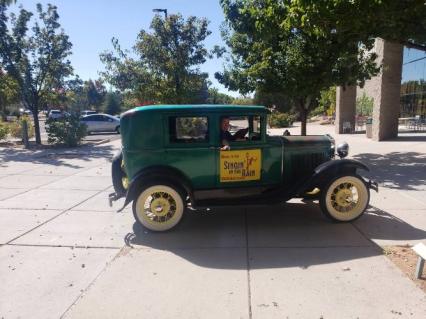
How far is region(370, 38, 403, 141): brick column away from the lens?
16.6m

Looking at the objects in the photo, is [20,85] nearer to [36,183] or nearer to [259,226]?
[36,183]

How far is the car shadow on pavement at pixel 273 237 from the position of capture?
Result: 14.1 ft

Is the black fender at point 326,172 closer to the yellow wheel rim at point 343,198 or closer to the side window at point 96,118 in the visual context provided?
the yellow wheel rim at point 343,198

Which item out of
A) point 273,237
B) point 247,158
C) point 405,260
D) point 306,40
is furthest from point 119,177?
point 306,40

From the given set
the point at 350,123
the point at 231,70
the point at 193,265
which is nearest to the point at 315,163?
the point at 193,265

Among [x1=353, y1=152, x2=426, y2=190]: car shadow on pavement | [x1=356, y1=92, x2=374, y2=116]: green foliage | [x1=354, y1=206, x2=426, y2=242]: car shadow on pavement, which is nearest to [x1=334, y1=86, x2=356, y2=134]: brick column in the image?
[x1=356, y1=92, x2=374, y2=116]: green foliage

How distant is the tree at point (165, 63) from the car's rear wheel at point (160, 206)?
9.87 m

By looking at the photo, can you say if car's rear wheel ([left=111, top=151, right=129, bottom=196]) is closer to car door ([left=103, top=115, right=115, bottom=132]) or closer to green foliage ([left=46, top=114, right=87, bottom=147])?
green foliage ([left=46, top=114, right=87, bottom=147])

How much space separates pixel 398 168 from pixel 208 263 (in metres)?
7.37

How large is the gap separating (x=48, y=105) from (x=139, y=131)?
14079mm

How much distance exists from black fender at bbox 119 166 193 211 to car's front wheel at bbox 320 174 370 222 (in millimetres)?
1879

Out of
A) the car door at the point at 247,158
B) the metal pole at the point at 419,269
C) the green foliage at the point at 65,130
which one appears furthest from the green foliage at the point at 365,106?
the metal pole at the point at 419,269

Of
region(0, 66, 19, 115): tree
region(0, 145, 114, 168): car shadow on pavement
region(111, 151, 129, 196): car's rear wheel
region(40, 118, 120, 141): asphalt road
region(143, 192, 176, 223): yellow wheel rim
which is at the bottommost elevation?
region(0, 145, 114, 168): car shadow on pavement

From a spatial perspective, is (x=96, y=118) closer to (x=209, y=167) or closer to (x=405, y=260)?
(x=209, y=167)
